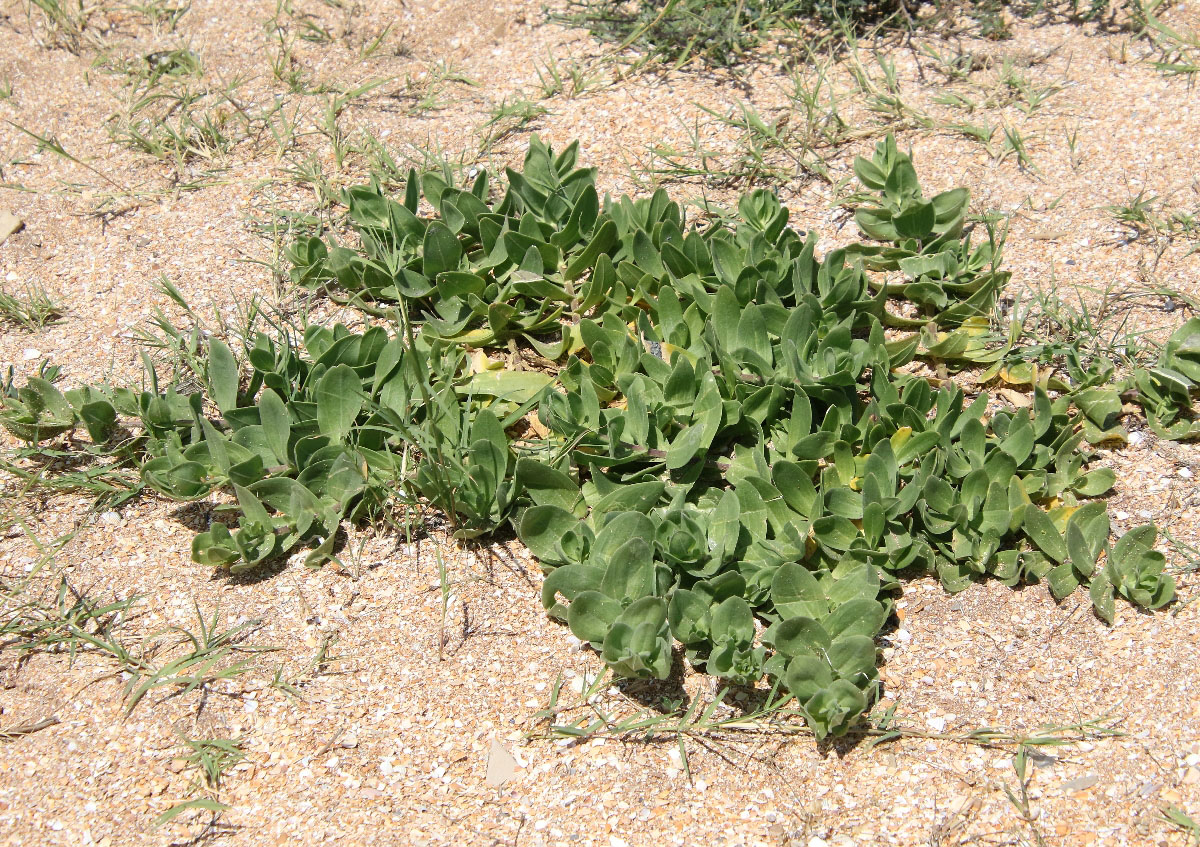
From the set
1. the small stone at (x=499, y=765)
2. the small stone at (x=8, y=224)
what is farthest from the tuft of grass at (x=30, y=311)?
the small stone at (x=499, y=765)

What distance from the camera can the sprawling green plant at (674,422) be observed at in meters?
2.19

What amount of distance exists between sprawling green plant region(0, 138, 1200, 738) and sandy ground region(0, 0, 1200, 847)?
0.36ft

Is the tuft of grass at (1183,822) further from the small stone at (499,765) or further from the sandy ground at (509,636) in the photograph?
the small stone at (499,765)

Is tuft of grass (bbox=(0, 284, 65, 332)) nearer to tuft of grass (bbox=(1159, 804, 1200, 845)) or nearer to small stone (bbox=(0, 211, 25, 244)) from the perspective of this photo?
small stone (bbox=(0, 211, 25, 244))

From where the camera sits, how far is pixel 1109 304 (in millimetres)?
2877

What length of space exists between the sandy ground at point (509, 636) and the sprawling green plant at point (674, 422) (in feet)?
0.36

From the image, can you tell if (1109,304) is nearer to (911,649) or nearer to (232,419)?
(911,649)

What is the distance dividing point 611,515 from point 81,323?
1727 millimetres

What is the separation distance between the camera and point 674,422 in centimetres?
254

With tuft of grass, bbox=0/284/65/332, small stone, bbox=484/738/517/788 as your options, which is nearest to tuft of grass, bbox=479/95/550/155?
tuft of grass, bbox=0/284/65/332

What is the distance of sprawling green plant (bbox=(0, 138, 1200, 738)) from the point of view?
219 cm

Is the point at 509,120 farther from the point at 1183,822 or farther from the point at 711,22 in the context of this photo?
the point at 1183,822

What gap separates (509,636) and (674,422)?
66cm

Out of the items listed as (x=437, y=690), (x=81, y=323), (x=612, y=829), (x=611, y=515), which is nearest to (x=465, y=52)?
(x=81, y=323)
